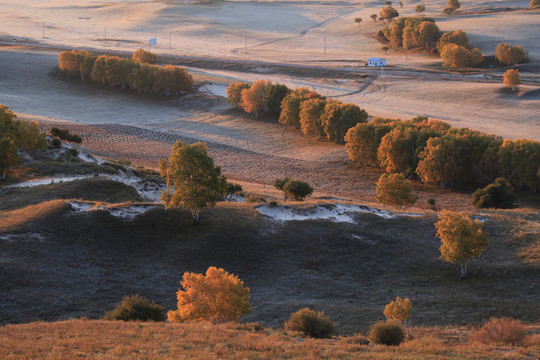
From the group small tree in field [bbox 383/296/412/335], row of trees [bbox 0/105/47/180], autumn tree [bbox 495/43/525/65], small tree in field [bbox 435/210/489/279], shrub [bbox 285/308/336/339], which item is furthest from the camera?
autumn tree [bbox 495/43/525/65]

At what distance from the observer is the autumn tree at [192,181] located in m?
39.9

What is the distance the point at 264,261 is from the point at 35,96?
99630 mm

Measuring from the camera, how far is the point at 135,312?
1028 inches

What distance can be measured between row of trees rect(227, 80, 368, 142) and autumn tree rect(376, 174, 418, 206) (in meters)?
37.6

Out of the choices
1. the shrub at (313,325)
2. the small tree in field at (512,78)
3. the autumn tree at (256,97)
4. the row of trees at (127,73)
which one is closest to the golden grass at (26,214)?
the shrub at (313,325)

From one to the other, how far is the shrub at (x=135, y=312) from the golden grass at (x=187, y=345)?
2365mm

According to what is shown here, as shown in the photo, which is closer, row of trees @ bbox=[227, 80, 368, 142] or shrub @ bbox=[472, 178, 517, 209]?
shrub @ bbox=[472, 178, 517, 209]

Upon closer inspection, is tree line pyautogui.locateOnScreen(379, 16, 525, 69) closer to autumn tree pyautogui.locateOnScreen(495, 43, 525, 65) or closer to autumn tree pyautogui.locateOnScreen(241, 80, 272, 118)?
autumn tree pyautogui.locateOnScreen(495, 43, 525, 65)

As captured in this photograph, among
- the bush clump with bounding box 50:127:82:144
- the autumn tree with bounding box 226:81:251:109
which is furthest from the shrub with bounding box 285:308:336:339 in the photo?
the autumn tree with bounding box 226:81:251:109

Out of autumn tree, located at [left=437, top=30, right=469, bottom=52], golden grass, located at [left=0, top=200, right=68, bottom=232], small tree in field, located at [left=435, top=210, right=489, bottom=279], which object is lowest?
small tree in field, located at [left=435, top=210, right=489, bottom=279]

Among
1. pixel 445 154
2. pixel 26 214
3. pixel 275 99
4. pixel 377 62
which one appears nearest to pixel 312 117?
pixel 275 99

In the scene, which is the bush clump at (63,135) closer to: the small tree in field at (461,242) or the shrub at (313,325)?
the small tree in field at (461,242)

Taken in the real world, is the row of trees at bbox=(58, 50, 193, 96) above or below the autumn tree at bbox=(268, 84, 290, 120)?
above

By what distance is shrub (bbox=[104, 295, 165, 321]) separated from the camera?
26.0 meters
